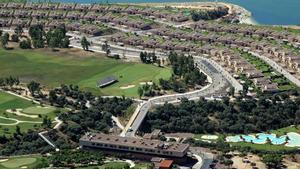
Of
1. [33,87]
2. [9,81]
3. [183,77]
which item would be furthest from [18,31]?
[183,77]

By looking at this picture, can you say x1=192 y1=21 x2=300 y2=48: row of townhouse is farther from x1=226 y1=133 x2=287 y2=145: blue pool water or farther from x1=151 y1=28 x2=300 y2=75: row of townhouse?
x1=226 y1=133 x2=287 y2=145: blue pool water

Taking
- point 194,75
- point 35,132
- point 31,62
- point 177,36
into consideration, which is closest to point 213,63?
point 194,75

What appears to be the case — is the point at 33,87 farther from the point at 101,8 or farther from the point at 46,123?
the point at 101,8

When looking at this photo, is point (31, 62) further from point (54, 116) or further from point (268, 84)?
point (268, 84)

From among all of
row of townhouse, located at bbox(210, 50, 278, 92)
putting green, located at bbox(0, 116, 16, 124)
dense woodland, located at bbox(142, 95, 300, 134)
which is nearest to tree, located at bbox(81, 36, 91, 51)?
row of townhouse, located at bbox(210, 50, 278, 92)

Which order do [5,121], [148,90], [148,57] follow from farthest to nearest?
[148,57] < [148,90] < [5,121]

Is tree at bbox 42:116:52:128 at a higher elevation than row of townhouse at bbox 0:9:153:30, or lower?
lower

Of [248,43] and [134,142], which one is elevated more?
[248,43]
